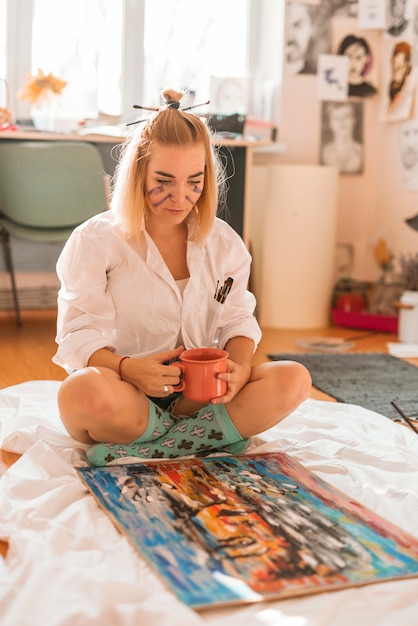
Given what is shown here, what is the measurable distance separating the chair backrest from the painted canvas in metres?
1.58

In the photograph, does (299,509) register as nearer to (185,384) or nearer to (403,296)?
(185,384)

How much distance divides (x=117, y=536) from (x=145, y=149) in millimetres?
711

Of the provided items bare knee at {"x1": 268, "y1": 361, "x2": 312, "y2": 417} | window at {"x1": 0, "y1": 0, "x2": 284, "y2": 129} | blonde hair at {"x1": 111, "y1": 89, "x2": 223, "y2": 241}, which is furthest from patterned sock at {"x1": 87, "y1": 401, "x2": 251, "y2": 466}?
window at {"x1": 0, "y1": 0, "x2": 284, "y2": 129}

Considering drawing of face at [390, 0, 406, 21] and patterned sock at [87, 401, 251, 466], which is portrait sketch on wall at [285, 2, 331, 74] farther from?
patterned sock at [87, 401, 251, 466]

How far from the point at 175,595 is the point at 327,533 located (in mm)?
287

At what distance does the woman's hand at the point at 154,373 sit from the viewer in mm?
1398

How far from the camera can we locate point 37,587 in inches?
38.7

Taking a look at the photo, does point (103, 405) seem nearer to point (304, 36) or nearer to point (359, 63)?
point (304, 36)

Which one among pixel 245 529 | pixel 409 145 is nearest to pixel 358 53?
pixel 409 145

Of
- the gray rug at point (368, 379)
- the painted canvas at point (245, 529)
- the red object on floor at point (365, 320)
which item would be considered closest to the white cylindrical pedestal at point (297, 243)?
the red object on floor at point (365, 320)

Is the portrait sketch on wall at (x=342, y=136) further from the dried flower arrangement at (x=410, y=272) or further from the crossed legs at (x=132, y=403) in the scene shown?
the crossed legs at (x=132, y=403)

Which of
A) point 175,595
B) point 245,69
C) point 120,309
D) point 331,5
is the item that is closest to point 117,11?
point 245,69

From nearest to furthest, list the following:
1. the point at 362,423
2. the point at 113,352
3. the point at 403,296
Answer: the point at 113,352 → the point at 362,423 → the point at 403,296

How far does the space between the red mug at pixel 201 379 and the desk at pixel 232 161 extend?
1.67m
